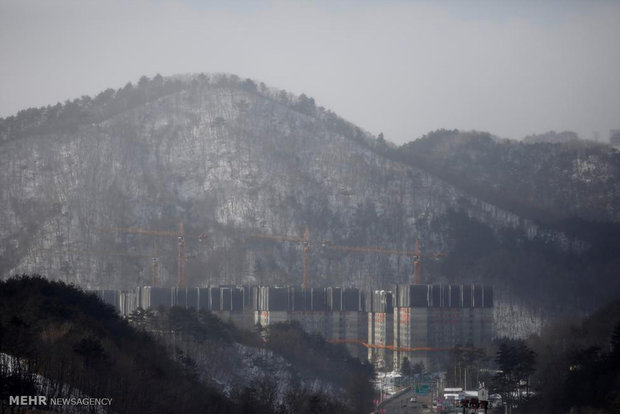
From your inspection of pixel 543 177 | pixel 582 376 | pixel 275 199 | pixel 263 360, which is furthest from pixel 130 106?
pixel 582 376

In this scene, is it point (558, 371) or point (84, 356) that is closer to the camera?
point (84, 356)

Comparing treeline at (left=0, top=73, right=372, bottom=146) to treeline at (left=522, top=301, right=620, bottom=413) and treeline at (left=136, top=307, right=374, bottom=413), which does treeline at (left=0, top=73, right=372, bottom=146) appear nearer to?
treeline at (left=136, top=307, right=374, bottom=413)

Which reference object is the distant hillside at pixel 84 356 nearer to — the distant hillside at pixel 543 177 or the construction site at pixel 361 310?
the construction site at pixel 361 310

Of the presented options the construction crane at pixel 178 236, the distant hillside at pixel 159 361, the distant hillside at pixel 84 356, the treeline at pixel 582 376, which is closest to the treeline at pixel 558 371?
the treeline at pixel 582 376

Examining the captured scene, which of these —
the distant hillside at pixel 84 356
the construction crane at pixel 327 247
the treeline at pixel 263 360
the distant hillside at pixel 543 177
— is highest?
the distant hillside at pixel 543 177

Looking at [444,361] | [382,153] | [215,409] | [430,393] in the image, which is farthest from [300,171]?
[215,409]

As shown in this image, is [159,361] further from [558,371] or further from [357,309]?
[357,309]

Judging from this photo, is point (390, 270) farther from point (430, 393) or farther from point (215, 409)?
point (215, 409)

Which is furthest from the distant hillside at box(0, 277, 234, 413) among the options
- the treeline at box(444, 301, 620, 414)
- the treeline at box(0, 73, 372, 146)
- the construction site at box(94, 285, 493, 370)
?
the treeline at box(0, 73, 372, 146)
